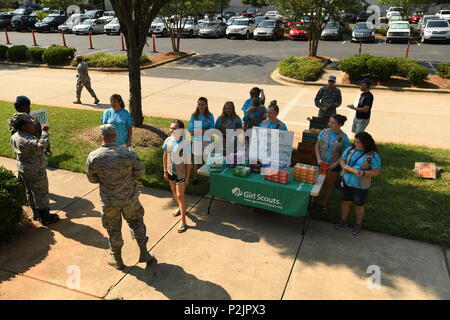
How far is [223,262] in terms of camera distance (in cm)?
532

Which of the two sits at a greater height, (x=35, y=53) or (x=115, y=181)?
(x=35, y=53)

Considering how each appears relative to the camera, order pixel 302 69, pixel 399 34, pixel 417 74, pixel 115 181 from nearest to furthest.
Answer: pixel 115 181
pixel 417 74
pixel 302 69
pixel 399 34

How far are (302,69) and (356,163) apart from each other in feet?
41.1

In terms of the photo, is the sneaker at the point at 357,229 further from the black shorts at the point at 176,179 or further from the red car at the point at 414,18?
the red car at the point at 414,18

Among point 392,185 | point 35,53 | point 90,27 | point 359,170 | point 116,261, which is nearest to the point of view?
point 116,261

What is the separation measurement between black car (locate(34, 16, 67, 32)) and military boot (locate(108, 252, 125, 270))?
39.3 meters

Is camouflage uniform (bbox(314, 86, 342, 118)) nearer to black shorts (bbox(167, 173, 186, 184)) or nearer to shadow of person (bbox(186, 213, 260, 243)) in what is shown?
shadow of person (bbox(186, 213, 260, 243))

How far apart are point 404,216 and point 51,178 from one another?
23.3 ft

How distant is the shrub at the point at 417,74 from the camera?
15188 mm

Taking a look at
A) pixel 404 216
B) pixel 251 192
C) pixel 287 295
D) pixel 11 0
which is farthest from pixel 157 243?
pixel 11 0

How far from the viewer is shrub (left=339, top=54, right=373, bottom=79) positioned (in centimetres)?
1605

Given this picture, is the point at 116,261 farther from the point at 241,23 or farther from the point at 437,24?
the point at 437,24

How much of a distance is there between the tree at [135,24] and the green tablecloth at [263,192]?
15.3 ft

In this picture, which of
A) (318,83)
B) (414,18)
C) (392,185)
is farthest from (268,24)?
Answer: (392,185)
